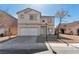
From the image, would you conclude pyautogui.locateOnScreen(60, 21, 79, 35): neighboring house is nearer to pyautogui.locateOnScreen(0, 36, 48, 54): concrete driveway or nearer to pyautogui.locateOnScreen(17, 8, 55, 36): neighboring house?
pyautogui.locateOnScreen(17, 8, 55, 36): neighboring house

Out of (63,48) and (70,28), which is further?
(70,28)

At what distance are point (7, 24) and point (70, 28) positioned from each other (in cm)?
140

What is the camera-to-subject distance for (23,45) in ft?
19.7

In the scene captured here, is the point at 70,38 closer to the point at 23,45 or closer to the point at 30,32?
the point at 30,32

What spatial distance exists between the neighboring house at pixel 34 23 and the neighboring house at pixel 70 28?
0.80 feet

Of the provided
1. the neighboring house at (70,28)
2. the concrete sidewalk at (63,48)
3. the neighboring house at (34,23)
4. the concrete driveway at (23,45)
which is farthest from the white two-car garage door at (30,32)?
the neighboring house at (70,28)

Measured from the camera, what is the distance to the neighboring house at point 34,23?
19.9ft

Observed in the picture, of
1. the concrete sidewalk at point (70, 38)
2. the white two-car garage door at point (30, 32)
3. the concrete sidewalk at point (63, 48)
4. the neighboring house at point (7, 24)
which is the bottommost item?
the concrete sidewalk at point (63, 48)

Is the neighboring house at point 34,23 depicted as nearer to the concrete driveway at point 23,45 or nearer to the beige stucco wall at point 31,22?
the beige stucco wall at point 31,22

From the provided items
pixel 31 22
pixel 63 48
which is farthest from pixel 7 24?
pixel 63 48

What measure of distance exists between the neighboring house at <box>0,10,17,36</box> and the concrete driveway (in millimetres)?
199

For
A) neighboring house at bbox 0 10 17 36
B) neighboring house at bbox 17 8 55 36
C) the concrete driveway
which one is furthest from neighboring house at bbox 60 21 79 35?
neighboring house at bbox 0 10 17 36

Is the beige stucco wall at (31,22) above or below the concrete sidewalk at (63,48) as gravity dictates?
above

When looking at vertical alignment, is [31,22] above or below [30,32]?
above
